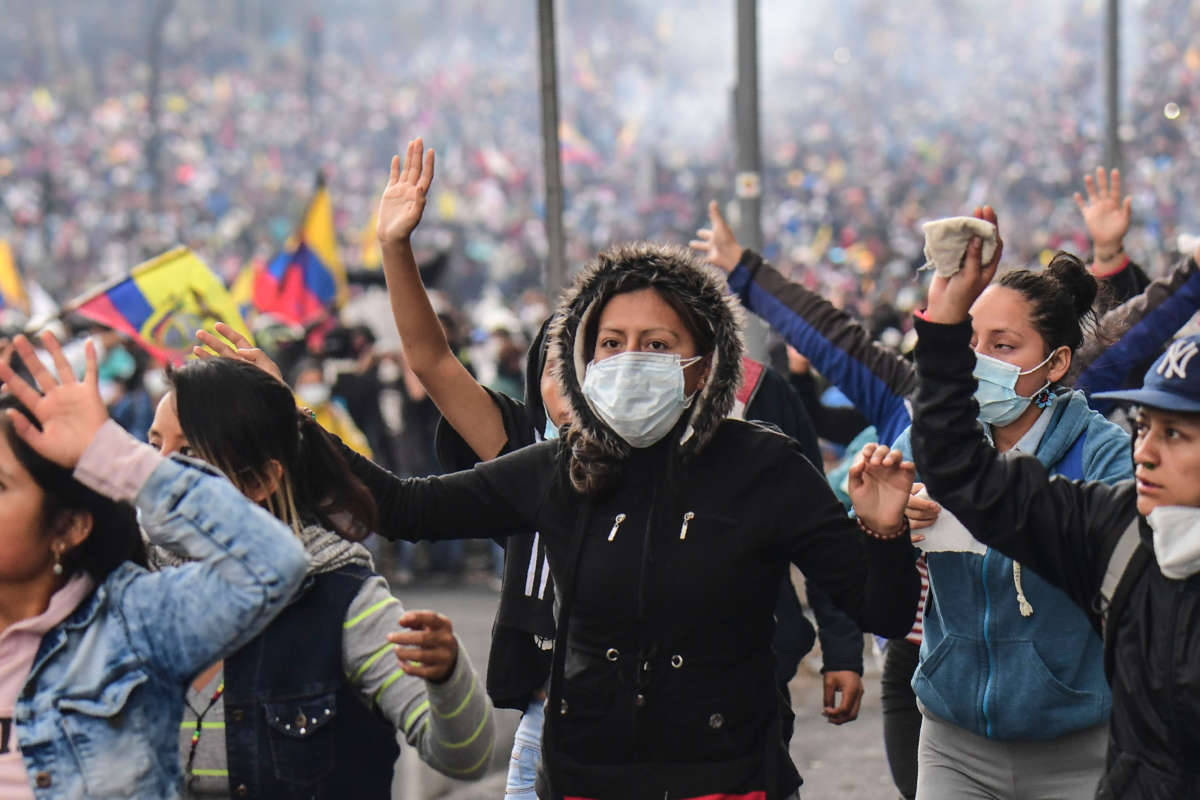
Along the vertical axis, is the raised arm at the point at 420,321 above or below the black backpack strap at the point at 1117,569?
above

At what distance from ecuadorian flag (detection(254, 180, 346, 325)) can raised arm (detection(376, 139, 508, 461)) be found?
8.99m

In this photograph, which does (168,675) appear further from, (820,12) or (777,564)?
(820,12)

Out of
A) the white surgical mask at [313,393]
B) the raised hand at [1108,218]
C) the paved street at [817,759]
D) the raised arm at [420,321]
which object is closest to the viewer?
the raised arm at [420,321]

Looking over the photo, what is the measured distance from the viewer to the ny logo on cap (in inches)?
101

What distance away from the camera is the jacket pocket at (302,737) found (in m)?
2.73

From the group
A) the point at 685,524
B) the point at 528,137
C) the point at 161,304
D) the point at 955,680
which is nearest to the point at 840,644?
the point at 955,680

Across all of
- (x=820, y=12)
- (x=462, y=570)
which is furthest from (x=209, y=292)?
(x=820, y=12)

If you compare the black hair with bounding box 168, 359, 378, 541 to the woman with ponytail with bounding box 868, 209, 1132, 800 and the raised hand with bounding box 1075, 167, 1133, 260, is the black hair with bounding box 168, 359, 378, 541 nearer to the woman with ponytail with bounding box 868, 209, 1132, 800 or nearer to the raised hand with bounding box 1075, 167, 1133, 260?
the woman with ponytail with bounding box 868, 209, 1132, 800

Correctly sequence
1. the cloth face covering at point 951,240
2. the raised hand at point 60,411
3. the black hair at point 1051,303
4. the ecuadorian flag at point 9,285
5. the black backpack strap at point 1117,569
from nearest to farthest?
the raised hand at point 60,411 < the black backpack strap at point 1117,569 < the cloth face covering at point 951,240 < the black hair at point 1051,303 < the ecuadorian flag at point 9,285

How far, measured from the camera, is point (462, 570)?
12383 mm

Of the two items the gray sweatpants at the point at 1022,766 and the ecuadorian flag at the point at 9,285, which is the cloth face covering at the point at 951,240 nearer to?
the gray sweatpants at the point at 1022,766

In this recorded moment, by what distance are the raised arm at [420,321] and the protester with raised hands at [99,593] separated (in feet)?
3.46

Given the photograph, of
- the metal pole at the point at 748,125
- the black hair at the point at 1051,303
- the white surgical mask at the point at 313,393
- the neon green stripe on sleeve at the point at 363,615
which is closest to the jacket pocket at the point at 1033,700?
the black hair at the point at 1051,303

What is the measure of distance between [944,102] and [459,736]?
186 feet
